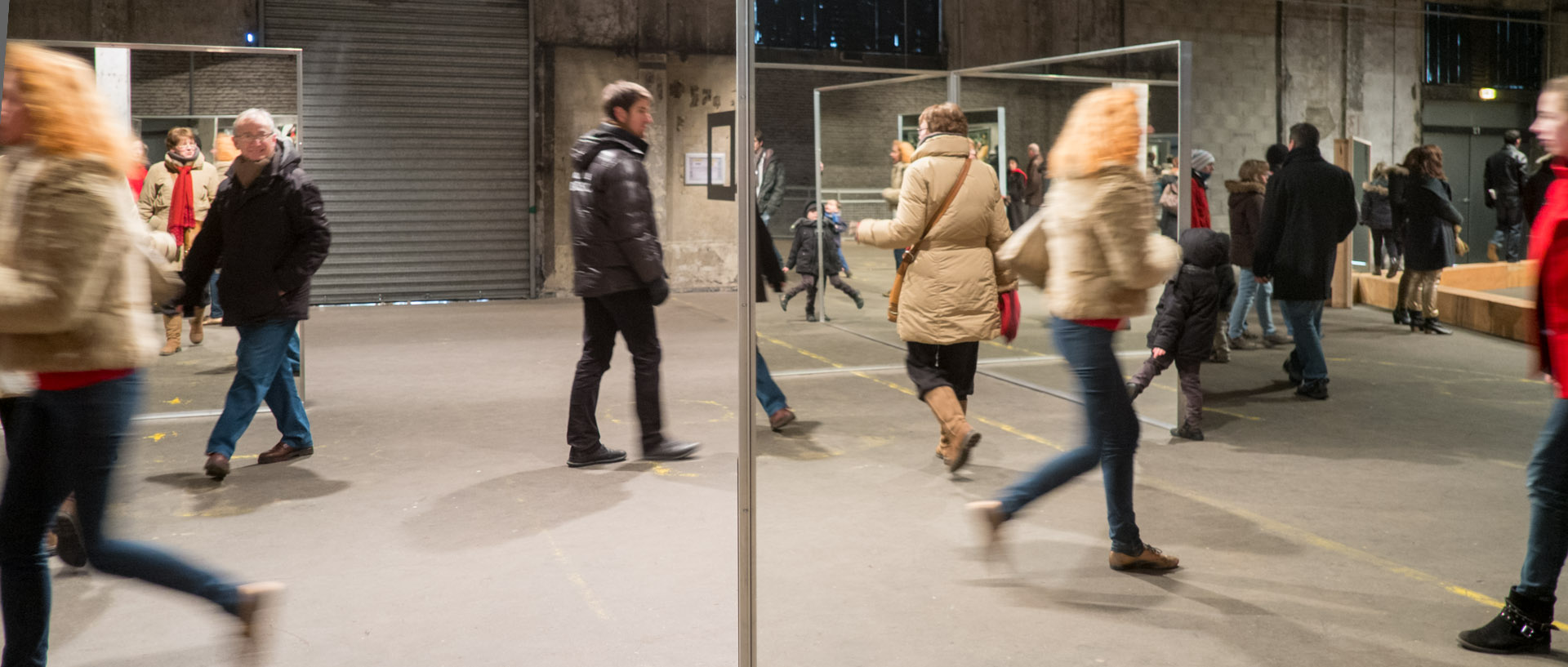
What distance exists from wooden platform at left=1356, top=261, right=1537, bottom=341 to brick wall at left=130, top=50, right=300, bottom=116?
28.3 ft

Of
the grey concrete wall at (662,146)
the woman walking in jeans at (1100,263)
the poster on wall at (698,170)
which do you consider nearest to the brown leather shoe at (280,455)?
the poster on wall at (698,170)

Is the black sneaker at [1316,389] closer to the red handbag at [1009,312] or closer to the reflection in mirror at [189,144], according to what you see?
the red handbag at [1009,312]

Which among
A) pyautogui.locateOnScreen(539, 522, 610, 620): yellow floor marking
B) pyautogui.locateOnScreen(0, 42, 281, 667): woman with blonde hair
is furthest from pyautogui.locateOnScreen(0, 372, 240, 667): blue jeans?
pyautogui.locateOnScreen(539, 522, 610, 620): yellow floor marking

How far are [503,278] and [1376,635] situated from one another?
40.5 feet

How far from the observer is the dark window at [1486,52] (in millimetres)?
14047

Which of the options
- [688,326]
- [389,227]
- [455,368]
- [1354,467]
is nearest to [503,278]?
[389,227]

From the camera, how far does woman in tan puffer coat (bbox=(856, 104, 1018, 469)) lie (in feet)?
16.8

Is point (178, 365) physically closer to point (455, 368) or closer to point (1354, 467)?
point (455, 368)

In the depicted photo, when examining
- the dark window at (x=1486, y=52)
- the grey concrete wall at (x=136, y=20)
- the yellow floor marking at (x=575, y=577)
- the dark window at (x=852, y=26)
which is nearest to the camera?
the yellow floor marking at (x=575, y=577)

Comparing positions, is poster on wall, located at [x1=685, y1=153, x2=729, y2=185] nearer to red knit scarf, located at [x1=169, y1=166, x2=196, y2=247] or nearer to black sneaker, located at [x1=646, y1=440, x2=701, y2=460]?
black sneaker, located at [x1=646, y1=440, x2=701, y2=460]

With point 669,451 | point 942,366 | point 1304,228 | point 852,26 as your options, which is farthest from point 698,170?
point 942,366

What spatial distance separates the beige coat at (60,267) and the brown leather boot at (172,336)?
7146 mm

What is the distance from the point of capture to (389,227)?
13.9 m

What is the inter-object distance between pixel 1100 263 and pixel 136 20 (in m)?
12.4
